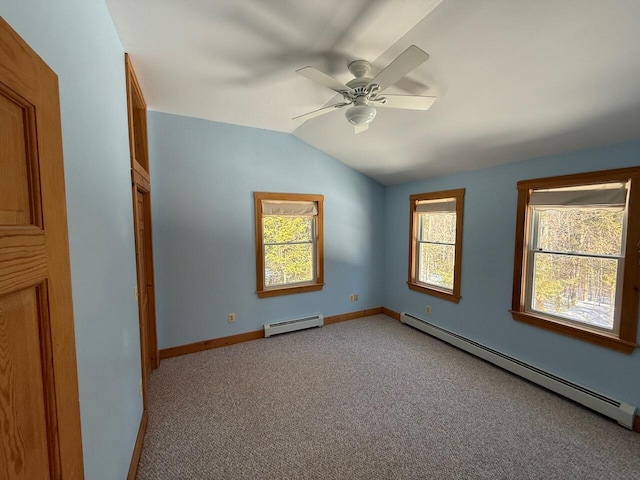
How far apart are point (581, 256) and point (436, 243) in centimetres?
160

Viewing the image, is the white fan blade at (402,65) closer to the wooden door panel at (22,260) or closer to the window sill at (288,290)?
the wooden door panel at (22,260)

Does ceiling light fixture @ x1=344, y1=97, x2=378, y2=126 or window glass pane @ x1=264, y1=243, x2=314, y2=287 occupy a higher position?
ceiling light fixture @ x1=344, y1=97, x2=378, y2=126

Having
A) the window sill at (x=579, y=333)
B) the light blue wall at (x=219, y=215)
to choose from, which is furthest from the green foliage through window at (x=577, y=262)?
the light blue wall at (x=219, y=215)

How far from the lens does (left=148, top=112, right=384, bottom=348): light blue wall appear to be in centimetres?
319

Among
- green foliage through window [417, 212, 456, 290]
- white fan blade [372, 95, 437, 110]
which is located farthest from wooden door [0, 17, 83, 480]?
green foliage through window [417, 212, 456, 290]

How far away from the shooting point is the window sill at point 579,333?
7.25 feet

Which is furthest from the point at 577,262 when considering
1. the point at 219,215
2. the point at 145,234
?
the point at 145,234

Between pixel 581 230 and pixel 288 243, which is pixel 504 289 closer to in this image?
pixel 581 230

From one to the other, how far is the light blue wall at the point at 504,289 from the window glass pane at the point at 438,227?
29 cm

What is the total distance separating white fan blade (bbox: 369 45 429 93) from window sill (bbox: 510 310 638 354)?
105 inches

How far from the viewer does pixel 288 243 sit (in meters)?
4.00

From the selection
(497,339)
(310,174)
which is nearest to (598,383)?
(497,339)

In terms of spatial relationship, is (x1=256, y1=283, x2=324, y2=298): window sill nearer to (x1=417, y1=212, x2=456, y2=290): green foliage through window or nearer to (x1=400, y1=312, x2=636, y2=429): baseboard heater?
(x1=417, y1=212, x2=456, y2=290): green foliage through window

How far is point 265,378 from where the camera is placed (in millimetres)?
2865
